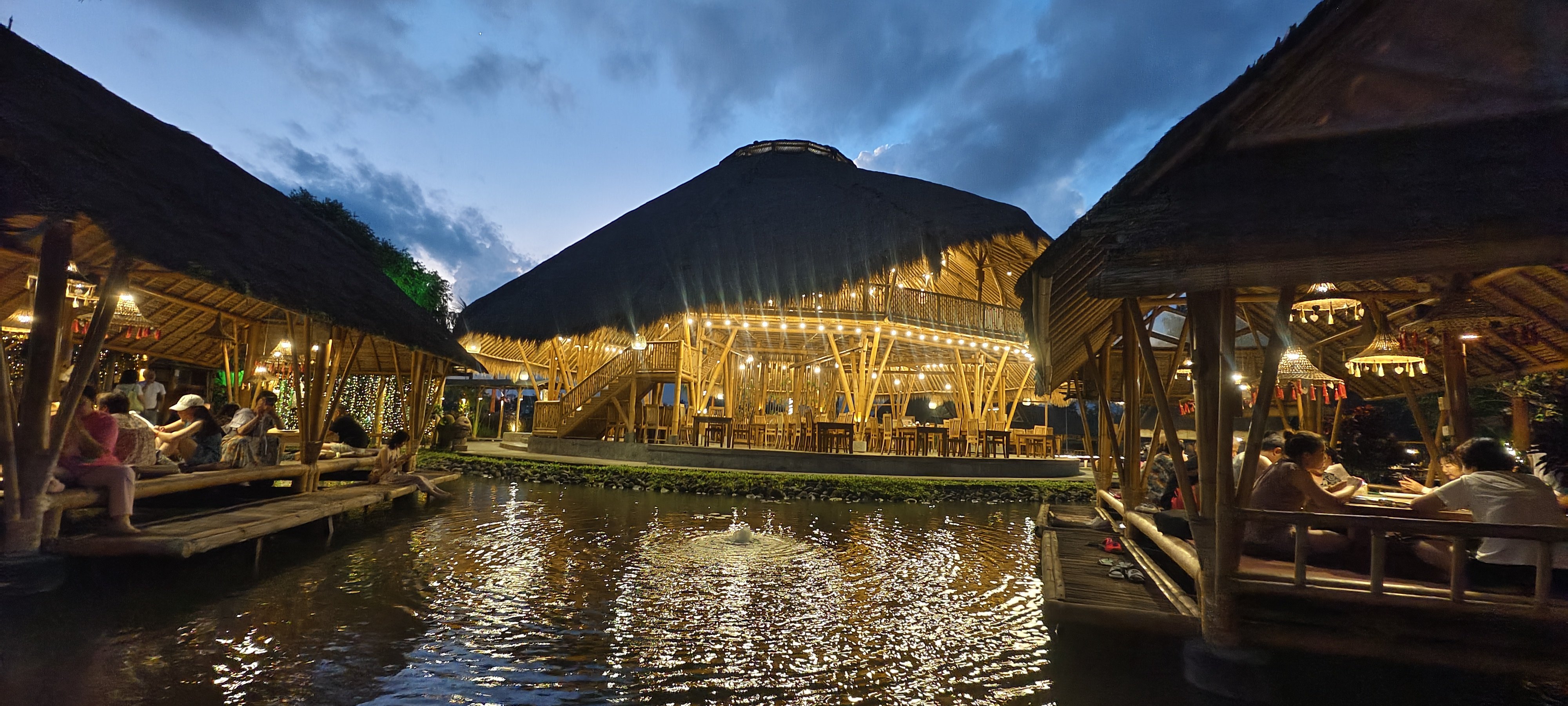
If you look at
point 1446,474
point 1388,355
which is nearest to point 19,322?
point 1446,474

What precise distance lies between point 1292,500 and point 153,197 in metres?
9.03

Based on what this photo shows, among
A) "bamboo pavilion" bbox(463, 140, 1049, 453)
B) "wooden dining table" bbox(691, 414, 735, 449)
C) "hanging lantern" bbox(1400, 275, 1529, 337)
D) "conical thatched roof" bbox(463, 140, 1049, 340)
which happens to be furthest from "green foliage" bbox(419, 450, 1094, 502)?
"hanging lantern" bbox(1400, 275, 1529, 337)

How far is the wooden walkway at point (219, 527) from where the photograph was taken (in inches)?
189

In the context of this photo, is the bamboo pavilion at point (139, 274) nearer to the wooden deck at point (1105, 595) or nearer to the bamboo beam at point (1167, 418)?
the wooden deck at point (1105, 595)

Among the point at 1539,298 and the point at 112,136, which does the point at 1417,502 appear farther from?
the point at 112,136

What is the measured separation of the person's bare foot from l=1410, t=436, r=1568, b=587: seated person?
8.87 m

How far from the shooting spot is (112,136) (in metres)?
6.04

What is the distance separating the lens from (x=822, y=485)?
12.8 meters

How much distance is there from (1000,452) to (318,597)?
18.1 meters

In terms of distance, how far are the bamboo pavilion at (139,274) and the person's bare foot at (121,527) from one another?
162 mm

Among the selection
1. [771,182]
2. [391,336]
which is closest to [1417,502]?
[391,336]

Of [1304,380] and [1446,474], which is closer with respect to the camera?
[1446,474]

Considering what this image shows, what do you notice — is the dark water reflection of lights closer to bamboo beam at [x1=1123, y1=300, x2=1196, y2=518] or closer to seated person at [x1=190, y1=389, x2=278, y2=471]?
seated person at [x1=190, y1=389, x2=278, y2=471]

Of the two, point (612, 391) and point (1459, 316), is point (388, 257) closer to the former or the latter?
point (612, 391)
